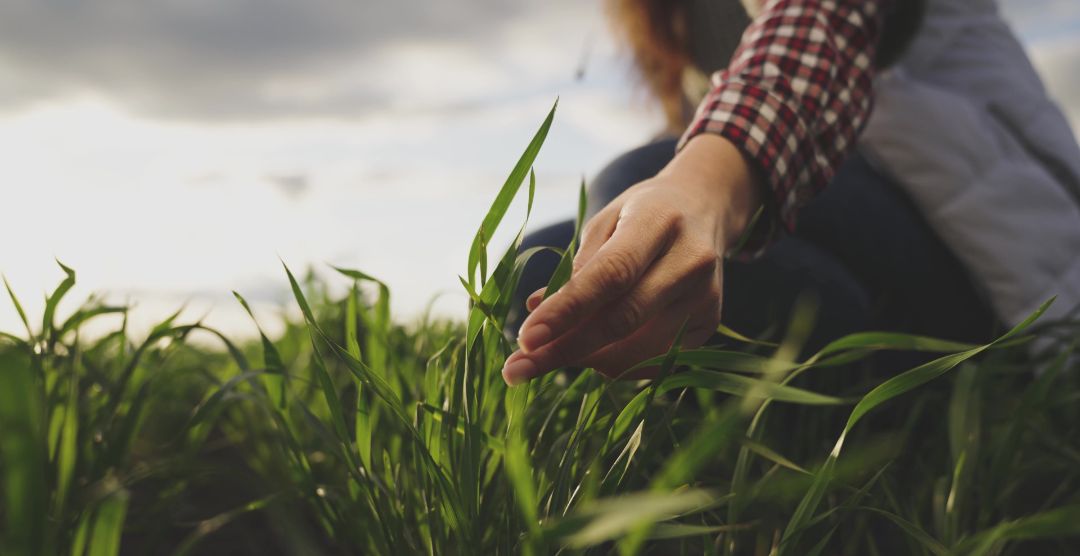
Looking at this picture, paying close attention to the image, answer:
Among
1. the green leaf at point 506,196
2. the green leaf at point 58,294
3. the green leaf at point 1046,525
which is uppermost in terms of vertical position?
the green leaf at point 58,294

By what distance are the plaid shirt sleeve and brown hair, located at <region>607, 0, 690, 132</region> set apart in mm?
584

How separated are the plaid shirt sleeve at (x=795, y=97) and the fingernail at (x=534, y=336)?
18.0 inches

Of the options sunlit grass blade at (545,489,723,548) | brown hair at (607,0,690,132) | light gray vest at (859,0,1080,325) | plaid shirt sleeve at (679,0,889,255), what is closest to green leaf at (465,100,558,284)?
sunlit grass blade at (545,489,723,548)

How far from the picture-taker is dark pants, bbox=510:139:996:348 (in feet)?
4.06

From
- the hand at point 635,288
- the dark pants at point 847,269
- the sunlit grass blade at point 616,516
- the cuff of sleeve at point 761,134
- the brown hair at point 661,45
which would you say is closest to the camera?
the sunlit grass blade at point 616,516

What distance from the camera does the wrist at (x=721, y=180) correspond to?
2.40 feet

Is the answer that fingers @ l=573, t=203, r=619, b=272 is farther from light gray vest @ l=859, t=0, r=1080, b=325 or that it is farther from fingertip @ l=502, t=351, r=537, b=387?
light gray vest @ l=859, t=0, r=1080, b=325

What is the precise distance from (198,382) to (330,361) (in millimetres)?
400

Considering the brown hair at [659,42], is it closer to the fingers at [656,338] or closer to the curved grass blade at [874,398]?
the fingers at [656,338]

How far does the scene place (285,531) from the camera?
16.5 inches

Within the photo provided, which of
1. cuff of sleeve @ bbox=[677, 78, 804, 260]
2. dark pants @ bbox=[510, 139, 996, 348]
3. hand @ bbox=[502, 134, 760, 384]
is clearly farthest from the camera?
dark pants @ bbox=[510, 139, 996, 348]

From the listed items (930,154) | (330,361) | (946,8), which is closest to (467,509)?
(930,154)

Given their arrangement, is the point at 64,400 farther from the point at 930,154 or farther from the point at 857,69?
the point at 930,154

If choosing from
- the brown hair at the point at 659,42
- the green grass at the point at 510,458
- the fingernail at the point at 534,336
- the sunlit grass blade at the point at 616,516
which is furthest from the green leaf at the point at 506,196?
the brown hair at the point at 659,42
